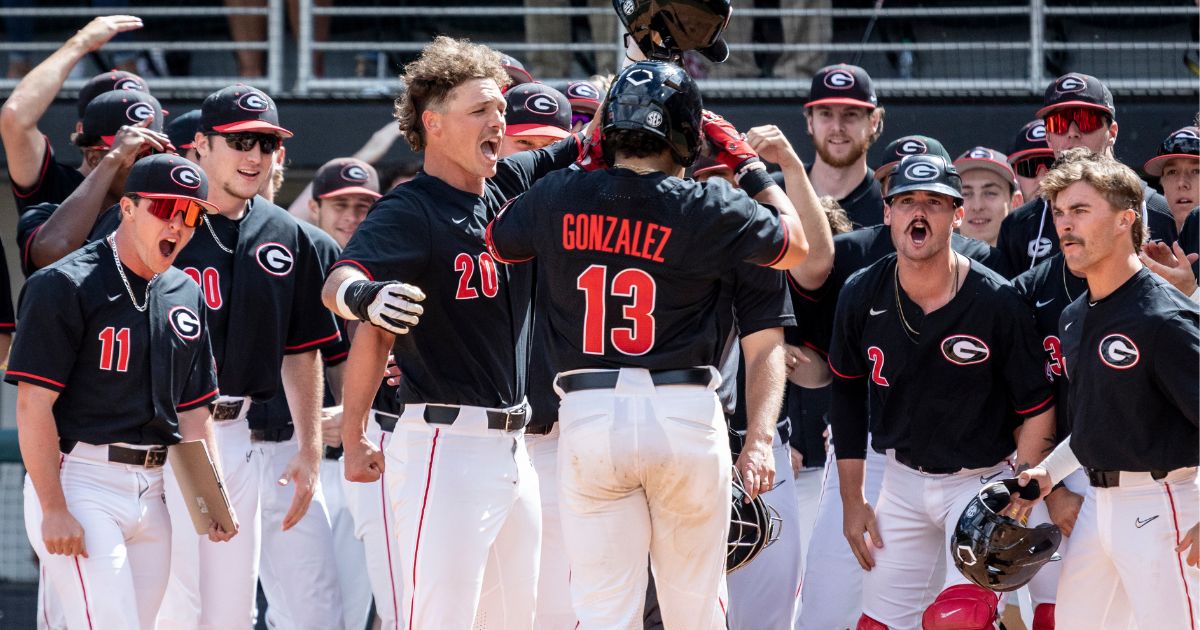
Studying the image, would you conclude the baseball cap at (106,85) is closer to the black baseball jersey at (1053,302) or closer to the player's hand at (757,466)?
the player's hand at (757,466)

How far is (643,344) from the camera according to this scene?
3973 millimetres

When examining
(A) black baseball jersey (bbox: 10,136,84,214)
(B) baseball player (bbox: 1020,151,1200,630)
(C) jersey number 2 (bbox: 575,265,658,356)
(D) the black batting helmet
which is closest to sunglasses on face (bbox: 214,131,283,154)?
(A) black baseball jersey (bbox: 10,136,84,214)

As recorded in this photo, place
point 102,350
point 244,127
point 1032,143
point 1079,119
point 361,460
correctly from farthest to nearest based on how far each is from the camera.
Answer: point 1032,143, point 1079,119, point 244,127, point 102,350, point 361,460

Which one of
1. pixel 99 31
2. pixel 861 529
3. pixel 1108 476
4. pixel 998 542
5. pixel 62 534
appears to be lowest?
pixel 861 529

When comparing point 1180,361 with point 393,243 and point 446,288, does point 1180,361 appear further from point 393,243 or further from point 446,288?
point 393,243

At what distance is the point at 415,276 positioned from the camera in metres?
4.41

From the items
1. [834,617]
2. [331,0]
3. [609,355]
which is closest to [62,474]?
[609,355]

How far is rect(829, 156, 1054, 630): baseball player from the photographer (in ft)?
17.6

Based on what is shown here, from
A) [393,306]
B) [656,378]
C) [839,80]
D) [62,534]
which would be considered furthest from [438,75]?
[839,80]

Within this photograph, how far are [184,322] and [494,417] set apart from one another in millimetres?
1259

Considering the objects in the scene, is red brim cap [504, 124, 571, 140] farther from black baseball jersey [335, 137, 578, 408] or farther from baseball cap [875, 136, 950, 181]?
baseball cap [875, 136, 950, 181]

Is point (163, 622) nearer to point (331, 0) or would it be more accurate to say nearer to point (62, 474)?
point (62, 474)

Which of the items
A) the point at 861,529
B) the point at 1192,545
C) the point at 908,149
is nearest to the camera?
the point at 1192,545

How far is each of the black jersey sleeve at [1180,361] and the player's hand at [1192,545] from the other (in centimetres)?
34
